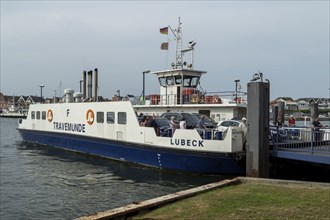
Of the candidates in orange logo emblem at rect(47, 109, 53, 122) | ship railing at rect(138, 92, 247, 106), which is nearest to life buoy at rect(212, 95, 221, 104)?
ship railing at rect(138, 92, 247, 106)

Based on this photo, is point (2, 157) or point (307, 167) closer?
point (307, 167)

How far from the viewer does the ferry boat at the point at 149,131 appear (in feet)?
51.3

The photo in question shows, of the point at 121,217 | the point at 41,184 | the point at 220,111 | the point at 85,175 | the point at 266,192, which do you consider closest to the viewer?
the point at 121,217

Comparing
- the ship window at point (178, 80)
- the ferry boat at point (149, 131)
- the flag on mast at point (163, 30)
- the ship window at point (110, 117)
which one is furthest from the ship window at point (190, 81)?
the ship window at point (110, 117)

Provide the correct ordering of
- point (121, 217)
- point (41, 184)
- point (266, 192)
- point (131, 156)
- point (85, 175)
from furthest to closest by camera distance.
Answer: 1. point (131, 156)
2. point (85, 175)
3. point (41, 184)
4. point (266, 192)
5. point (121, 217)

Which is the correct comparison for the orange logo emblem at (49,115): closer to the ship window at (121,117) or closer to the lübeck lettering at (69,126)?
the lübeck lettering at (69,126)

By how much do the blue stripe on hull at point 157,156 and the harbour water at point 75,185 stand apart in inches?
13.3

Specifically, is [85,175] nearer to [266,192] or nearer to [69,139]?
[69,139]

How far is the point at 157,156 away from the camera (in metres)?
17.7

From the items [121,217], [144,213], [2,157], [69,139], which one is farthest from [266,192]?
[2,157]

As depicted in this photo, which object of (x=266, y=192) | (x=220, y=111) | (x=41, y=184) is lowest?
(x=41, y=184)

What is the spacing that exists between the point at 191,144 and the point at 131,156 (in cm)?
415

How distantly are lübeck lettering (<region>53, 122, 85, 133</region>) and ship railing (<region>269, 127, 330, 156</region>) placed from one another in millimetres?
11847

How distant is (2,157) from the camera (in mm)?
24172
